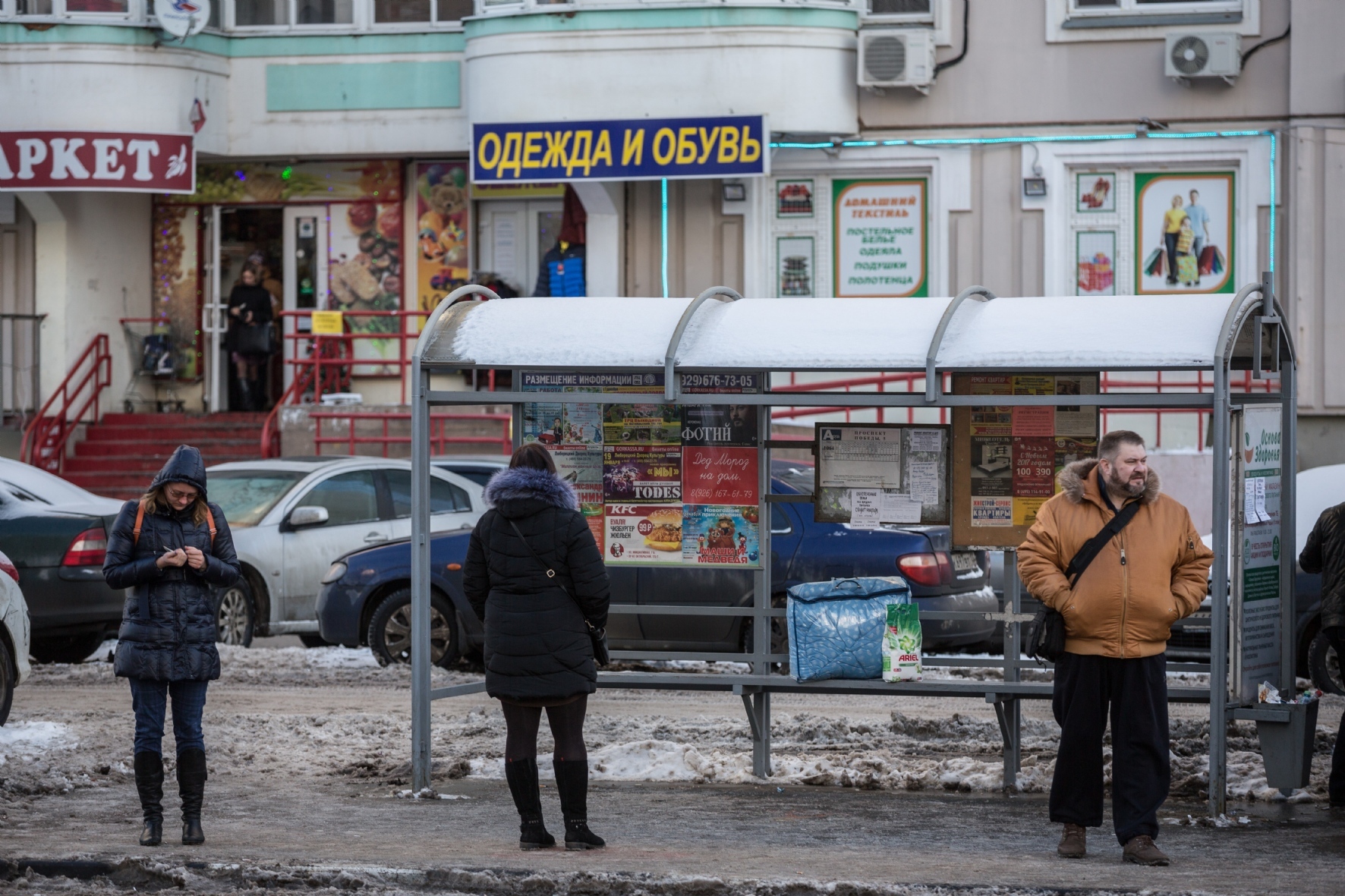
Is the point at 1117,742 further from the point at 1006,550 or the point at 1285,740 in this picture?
the point at 1006,550

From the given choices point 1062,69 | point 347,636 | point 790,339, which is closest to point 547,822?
point 790,339

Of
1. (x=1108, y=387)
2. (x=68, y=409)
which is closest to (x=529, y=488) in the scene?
(x=1108, y=387)

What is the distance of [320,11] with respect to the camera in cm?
2252

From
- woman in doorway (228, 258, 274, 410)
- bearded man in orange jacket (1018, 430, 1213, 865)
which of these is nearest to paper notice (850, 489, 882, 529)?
bearded man in orange jacket (1018, 430, 1213, 865)

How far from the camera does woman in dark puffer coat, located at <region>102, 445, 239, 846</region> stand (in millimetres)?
7484

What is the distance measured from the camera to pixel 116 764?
31.0 feet

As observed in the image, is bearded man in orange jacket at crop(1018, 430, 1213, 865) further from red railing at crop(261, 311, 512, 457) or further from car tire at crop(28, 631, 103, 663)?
red railing at crop(261, 311, 512, 457)

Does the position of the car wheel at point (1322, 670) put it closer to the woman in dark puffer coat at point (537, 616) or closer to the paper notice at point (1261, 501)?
the paper notice at point (1261, 501)

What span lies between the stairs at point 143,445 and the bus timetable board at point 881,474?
12.8 meters

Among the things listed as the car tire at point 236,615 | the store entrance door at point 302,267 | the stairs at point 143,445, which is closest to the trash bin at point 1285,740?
the car tire at point 236,615

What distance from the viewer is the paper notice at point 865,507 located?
9.38 meters

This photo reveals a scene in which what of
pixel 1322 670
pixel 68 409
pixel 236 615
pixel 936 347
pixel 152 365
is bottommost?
pixel 1322 670

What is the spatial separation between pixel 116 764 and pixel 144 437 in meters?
13.2

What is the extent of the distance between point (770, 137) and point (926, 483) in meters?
12.1
